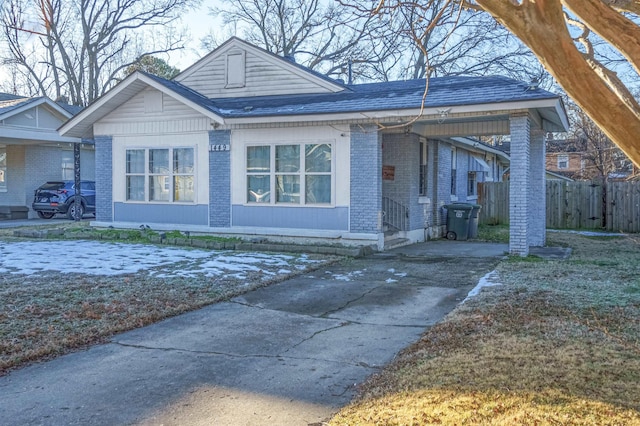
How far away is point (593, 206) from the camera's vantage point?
21797 mm

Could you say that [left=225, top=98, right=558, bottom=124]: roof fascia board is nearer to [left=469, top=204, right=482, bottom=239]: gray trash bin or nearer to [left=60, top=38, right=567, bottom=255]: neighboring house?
[left=60, top=38, right=567, bottom=255]: neighboring house

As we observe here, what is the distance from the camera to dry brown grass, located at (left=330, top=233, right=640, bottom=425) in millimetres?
3943

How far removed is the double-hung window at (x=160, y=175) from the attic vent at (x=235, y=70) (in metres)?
2.77

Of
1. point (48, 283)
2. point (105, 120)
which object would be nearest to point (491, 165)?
point (105, 120)

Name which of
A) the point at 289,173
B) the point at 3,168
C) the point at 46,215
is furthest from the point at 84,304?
the point at 3,168

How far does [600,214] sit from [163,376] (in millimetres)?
20289

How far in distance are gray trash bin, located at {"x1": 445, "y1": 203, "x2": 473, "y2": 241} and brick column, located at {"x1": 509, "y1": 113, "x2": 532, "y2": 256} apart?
4.87 metres

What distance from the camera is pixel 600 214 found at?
2167 centimetres

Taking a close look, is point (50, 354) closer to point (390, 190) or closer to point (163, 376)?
point (163, 376)

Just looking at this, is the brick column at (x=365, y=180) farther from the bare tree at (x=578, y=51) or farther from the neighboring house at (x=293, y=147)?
the bare tree at (x=578, y=51)

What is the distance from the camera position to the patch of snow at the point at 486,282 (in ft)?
27.6

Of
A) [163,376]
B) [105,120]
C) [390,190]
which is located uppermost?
[105,120]

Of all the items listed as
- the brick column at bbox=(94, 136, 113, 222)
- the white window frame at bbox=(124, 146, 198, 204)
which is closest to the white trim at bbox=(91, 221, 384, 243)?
the brick column at bbox=(94, 136, 113, 222)

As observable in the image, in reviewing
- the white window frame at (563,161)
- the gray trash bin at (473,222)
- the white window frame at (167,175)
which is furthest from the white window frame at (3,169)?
the white window frame at (563,161)
